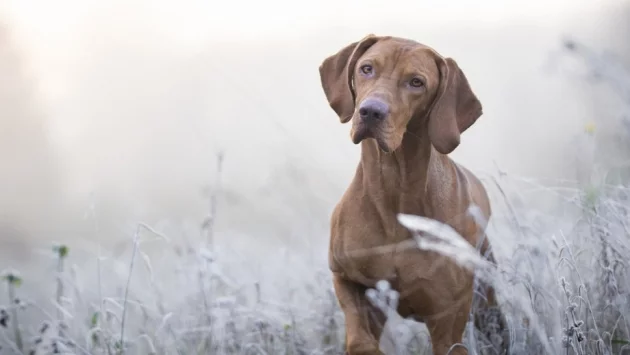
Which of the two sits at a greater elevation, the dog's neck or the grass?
the dog's neck

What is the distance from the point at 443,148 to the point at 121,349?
1.53m

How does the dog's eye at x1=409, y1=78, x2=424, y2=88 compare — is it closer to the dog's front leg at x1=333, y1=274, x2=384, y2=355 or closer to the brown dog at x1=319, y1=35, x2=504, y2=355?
the brown dog at x1=319, y1=35, x2=504, y2=355

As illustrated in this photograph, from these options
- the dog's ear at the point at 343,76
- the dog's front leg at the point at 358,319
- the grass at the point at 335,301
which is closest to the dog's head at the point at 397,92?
the dog's ear at the point at 343,76

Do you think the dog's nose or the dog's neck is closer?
the dog's nose

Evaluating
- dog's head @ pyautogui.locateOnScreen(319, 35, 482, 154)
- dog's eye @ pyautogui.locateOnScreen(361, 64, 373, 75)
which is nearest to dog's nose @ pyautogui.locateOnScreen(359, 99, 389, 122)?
dog's head @ pyautogui.locateOnScreen(319, 35, 482, 154)

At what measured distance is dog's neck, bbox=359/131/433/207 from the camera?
152 inches

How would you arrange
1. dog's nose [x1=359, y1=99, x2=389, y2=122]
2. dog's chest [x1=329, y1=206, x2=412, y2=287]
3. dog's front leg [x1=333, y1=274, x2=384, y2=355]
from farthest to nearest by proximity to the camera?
1. dog's chest [x1=329, y1=206, x2=412, y2=287]
2. dog's front leg [x1=333, y1=274, x2=384, y2=355]
3. dog's nose [x1=359, y1=99, x2=389, y2=122]

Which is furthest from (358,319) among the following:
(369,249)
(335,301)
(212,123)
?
(212,123)

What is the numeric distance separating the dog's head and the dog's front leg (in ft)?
2.15

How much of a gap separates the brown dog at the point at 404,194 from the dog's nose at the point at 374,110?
0.17 m

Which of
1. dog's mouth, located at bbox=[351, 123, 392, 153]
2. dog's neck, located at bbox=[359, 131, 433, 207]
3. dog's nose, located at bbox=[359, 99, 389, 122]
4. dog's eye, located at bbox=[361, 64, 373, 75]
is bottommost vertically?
dog's neck, located at bbox=[359, 131, 433, 207]

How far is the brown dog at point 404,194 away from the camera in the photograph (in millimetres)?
3762

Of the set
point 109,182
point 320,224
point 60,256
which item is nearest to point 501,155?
point 320,224

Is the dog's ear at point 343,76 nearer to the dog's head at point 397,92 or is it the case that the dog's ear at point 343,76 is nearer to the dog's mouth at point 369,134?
the dog's head at point 397,92
